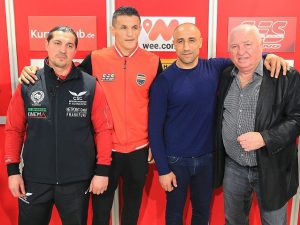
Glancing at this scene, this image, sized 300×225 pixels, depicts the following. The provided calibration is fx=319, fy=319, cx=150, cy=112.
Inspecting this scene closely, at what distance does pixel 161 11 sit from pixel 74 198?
1.43m

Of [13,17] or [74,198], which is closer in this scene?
[74,198]

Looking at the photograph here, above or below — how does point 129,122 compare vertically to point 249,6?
below

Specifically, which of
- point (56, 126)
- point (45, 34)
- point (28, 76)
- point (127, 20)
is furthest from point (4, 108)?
point (127, 20)

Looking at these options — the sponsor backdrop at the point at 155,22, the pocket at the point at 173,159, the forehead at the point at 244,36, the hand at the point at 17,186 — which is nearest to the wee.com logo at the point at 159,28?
the sponsor backdrop at the point at 155,22

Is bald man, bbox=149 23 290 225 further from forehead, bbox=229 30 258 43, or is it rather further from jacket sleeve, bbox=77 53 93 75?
jacket sleeve, bbox=77 53 93 75

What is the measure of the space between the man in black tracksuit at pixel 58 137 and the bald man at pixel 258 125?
0.77 m

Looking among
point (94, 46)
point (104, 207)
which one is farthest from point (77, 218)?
point (94, 46)

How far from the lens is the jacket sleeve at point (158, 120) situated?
2.03m

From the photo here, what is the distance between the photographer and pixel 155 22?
7.75 feet

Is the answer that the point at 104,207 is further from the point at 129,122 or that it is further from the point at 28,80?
the point at 28,80

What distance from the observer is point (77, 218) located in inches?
75.2

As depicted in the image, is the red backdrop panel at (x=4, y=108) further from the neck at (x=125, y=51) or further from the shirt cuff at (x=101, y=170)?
the shirt cuff at (x=101, y=170)

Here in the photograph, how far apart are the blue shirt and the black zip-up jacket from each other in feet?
1.50

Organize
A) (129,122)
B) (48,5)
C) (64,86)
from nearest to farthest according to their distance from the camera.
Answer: (64,86) → (129,122) → (48,5)
